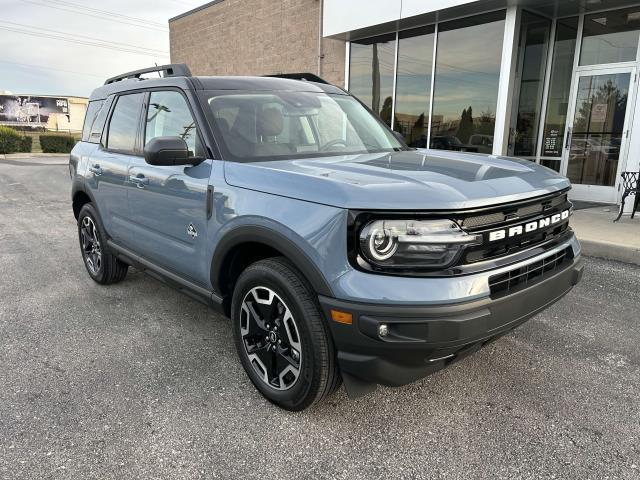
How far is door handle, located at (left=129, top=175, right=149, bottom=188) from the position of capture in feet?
11.8

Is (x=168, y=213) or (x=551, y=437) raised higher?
(x=168, y=213)

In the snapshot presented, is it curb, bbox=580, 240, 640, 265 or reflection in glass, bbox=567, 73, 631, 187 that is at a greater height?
reflection in glass, bbox=567, 73, 631, 187

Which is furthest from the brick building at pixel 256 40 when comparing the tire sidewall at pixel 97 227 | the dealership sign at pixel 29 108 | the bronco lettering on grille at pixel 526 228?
the dealership sign at pixel 29 108

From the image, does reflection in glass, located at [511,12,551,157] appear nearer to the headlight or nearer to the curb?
the curb

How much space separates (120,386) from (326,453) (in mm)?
1399

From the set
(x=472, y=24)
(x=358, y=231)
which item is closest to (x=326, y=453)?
(x=358, y=231)

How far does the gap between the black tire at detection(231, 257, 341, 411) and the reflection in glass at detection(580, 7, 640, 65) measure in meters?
8.82

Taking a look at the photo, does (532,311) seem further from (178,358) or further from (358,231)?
(178,358)

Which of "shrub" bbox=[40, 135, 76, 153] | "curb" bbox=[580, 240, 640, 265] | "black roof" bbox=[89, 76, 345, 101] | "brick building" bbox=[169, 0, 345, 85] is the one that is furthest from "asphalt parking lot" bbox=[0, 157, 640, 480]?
"shrub" bbox=[40, 135, 76, 153]

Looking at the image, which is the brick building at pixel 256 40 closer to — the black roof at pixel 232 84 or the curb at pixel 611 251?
Answer: the curb at pixel 611 251

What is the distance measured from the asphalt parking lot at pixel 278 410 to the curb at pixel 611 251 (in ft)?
5.39

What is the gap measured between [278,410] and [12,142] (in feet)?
96.3

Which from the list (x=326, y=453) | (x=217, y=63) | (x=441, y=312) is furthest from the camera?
(x=217, y=63)

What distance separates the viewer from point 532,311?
246 centimetres
